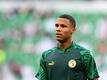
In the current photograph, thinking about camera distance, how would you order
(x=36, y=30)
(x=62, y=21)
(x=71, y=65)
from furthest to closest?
1. (x=36, y=30)
2. (x=62, y=21)
3. (x=71, y=65)

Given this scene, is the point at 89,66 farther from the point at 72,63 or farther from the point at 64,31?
the point at 64,31

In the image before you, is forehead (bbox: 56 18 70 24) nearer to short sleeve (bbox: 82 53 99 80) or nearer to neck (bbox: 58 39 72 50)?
neck (bbox: 58 39 72 50)

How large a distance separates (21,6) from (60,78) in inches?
397

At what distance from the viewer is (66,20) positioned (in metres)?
6.58

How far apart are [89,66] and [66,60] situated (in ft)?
0.78

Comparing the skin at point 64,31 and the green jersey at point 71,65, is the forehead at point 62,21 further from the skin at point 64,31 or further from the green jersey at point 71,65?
the green jersey at point 71,65

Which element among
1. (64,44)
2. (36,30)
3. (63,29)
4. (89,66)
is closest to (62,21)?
(63,29)

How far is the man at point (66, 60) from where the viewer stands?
6.46 metres

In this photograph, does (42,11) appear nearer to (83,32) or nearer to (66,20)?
(83,32)

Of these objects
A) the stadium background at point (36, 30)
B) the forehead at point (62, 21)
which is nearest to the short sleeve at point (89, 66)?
the forehead at point (62, 21)

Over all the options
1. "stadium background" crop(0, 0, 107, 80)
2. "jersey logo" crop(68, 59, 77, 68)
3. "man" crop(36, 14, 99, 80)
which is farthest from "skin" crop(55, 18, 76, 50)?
"stadium background" crop(0, 0, 107, 80)

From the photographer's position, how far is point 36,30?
16.2m

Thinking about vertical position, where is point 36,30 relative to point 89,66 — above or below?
below

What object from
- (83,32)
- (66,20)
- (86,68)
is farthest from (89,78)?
(83,32)
